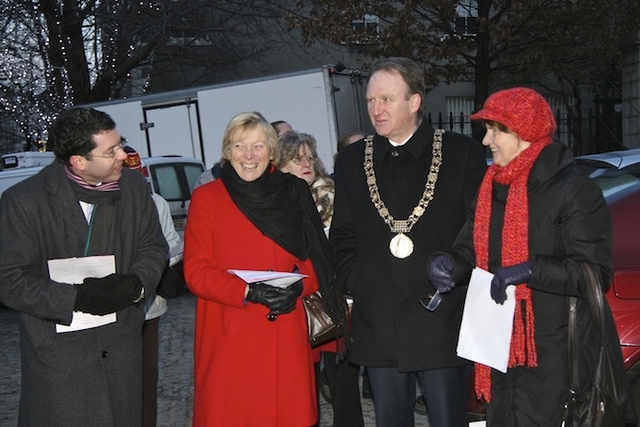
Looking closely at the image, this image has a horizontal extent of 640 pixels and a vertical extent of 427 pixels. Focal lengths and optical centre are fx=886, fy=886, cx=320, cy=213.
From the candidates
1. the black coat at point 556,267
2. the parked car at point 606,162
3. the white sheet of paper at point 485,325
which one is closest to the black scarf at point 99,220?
the white sheet of paper at point 485,325

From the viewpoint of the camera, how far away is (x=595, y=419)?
137 inches

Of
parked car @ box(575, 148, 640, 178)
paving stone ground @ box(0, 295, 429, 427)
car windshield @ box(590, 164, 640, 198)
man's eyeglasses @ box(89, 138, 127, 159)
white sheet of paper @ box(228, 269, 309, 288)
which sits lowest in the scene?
paving stone ground @ box(0, 295, 429, 427)

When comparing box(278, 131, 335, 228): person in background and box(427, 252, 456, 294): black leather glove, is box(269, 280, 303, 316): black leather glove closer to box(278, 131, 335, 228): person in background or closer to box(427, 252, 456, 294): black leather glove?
box(427, 252, 456, 294): black leather glove

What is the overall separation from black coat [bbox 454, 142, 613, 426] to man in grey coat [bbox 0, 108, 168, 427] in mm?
1669

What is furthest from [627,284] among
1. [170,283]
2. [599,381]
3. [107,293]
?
[107,293]

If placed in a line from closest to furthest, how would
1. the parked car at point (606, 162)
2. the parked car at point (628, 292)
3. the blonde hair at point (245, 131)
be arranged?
1. the blonde hair at point (245, 131)
2. the parked car at point (628, 292)
3. the parked car at point (606, 162)

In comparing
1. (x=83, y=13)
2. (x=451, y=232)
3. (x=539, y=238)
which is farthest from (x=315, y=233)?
(x=83, y=13)

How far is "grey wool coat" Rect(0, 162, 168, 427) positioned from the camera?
145 inches

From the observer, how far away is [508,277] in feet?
11.5

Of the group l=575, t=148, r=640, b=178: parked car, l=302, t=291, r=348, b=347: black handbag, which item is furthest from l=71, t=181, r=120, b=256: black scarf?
l=575, t=148, r=640, b=178: parked car

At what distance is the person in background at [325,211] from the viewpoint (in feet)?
17.6

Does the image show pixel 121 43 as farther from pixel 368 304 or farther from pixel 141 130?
pixel 368 304

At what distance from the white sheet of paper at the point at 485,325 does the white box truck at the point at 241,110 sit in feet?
34.6

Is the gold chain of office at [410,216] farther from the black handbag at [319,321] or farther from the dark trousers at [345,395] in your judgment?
the dark trousers at [345,395]
